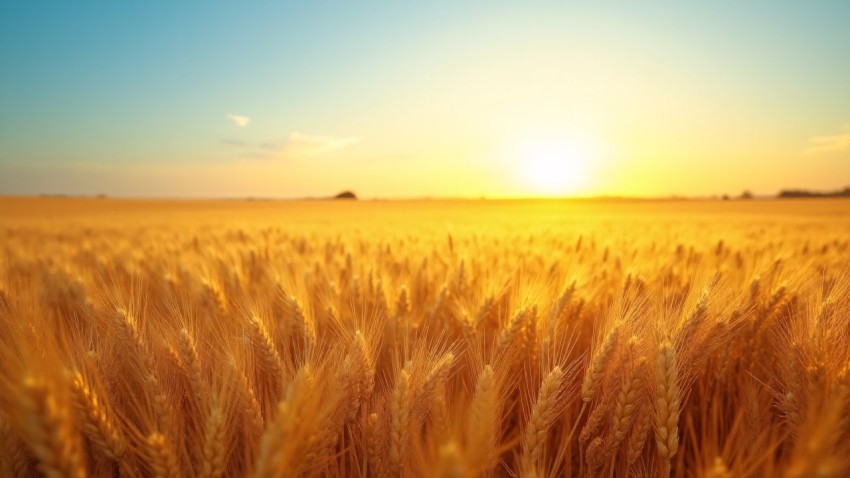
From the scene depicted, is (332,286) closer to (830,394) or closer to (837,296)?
(830,394)

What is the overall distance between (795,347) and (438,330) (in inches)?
44.1

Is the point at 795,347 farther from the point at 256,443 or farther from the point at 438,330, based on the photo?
the point at 256,443

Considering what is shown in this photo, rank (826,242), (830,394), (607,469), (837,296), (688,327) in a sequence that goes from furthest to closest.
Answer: (826,242), (837,296), (688,327), (607,469), (830,394)

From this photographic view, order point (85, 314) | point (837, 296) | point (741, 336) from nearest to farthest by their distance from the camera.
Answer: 1. point (837, 296)
2. point (741, 336)
3. point (85, 314)

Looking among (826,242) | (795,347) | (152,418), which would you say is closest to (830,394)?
(795,347)

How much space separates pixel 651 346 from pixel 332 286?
1.25m

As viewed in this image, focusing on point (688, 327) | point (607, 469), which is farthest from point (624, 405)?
point (688, 327)

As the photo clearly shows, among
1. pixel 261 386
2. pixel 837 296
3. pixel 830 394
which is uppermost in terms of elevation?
pixel 837 296

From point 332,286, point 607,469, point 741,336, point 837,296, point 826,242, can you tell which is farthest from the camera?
point 826,242

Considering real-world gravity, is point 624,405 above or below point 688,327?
below

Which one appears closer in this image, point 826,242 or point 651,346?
point 651,346

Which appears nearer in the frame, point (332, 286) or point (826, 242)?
point (332, 286)

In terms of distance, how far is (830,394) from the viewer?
2.97ft

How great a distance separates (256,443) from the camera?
91 centimetres
